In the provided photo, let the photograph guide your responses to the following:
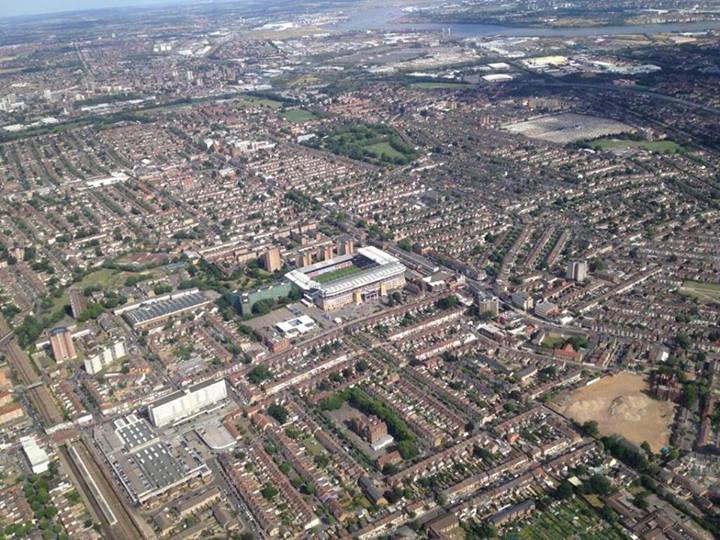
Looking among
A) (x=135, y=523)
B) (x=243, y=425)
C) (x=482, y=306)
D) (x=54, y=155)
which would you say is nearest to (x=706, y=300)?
(x=482, y=306)

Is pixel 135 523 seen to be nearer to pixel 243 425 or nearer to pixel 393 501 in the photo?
pixel 243 425

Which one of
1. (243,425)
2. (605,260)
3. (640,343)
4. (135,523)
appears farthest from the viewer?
(605,260)

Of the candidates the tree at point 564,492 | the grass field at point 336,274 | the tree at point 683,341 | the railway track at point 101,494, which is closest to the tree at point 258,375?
the railway track at point 101,494

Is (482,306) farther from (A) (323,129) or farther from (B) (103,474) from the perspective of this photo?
(A) (323,129)

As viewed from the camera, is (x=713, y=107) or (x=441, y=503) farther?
(x=713, y=107)

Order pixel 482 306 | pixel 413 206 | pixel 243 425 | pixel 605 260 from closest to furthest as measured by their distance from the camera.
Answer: pixel 243 425 < pixel 482 306 < pixel 605 260 < pixel 413 206

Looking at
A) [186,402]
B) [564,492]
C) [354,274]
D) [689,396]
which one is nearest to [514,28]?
[354,274]

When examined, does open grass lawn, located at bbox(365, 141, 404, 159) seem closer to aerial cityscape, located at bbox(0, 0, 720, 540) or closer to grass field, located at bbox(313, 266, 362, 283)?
aerial cityscape, located at bbox(0, 0, 720, 540)
